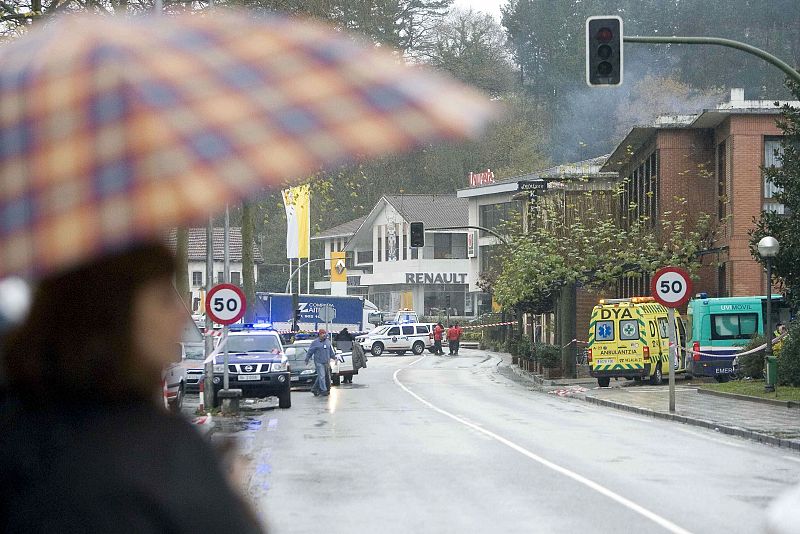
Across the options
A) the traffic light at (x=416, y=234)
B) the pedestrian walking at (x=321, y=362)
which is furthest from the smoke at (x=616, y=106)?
the pedestrian walking at (x=321, y=362)

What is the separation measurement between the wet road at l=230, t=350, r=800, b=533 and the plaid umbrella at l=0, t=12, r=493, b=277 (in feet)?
11.2

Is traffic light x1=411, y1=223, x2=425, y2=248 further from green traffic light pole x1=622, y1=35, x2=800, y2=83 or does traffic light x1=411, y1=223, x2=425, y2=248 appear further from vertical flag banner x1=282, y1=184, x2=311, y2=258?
green traffic light pole x1=622, y1=35, x2=800, y2=83

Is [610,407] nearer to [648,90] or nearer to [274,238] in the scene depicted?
[648,90]

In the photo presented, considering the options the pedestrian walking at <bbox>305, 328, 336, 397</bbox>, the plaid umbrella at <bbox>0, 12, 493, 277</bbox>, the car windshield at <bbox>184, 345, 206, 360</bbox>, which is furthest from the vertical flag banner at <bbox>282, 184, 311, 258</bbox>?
the plaid umbrella at <bbox>0, 12, 493, 277</bbox>

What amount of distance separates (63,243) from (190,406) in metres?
29.6

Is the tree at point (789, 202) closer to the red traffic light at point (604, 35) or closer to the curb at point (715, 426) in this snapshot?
the curb at point (715, 426)

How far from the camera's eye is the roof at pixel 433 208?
314 ft

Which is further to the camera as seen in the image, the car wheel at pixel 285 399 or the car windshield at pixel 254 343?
the car windshield at pixel 254 343

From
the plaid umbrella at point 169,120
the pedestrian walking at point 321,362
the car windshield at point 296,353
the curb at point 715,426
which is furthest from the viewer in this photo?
the car windshield at point 296,353

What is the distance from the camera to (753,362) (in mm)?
34312

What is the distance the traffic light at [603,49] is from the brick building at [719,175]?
21205mm

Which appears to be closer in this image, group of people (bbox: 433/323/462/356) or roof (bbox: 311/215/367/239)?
group of people (bbox: 433/323/462/356)

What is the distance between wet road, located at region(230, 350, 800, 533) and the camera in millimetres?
11234

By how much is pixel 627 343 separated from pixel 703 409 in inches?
457
